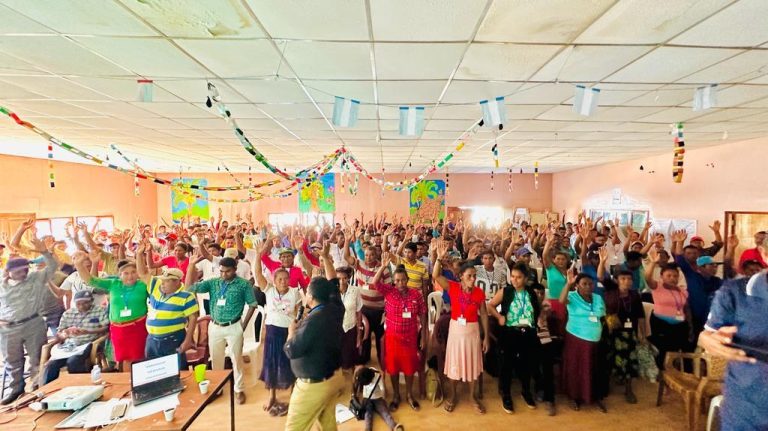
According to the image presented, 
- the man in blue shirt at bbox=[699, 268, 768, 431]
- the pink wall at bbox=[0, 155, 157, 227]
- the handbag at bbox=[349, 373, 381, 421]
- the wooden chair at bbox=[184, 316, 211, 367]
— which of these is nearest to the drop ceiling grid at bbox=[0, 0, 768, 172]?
the man in blue shirt at bbox=[699, 268, 768, 431]

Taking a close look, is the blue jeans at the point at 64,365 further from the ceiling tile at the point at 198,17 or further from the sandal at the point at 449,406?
the sandal at the point at 449,406

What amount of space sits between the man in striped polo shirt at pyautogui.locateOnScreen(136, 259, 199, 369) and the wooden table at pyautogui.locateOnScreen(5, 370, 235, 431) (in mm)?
565

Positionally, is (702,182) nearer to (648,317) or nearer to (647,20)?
(648,317)

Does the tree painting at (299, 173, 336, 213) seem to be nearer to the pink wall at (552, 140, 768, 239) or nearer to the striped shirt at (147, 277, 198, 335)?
the pink wall at (552, 140, 768, 239)

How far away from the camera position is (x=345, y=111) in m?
3.24

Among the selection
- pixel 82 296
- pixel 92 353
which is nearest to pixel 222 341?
pixel 92 353

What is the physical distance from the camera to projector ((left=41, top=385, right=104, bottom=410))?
2.01 m

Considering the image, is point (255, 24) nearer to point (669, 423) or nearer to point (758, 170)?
point (669, 423)

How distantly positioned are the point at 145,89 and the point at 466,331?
3.73 m

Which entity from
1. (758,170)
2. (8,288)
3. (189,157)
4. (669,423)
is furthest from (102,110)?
(758,170)

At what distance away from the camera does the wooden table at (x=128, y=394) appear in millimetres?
1909

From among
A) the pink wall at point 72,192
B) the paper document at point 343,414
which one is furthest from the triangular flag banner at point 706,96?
the pink wall at point 72,192

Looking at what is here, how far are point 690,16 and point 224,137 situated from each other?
5662mm

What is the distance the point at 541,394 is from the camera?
3311 millimetres
